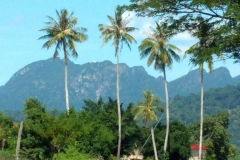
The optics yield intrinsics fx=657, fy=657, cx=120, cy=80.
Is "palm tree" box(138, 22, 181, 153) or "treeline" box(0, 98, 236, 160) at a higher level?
"palm tree" box(138, 22, 181, 153)

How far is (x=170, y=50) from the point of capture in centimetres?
7050

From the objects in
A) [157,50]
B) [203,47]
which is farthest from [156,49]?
[203,47]

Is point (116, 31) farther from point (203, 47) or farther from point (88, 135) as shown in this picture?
point (203, 47)

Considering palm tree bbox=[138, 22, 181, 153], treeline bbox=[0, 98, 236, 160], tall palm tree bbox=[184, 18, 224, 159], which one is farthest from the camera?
palm tree bbox=[138, 22, 181, 153]

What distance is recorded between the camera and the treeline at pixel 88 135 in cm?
5350

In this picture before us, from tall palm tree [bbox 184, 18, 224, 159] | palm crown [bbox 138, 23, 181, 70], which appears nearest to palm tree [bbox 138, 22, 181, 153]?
palm crown [bbox 138, 23, 181, 70]

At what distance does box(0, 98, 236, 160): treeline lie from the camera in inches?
2106

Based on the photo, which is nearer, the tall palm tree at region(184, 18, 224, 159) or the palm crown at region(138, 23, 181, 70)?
the tall palm tree at region(184, 18, 224, 159)

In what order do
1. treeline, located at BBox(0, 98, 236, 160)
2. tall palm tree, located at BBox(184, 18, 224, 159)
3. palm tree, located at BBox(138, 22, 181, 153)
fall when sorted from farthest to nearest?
palm tree, located at BBox(138, 22, 181, 153)
treeline, located at BBox(0, 98, 236, 160)
tall palm tree, located at BBox(184, 18, 224, 159)

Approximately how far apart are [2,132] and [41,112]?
7272 millimetres

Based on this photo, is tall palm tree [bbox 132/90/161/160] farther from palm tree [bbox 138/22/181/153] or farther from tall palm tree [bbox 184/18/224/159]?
tall palm tree [bbox 184/18/224/159]

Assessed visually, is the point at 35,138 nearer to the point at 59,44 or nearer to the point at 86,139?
the point at 86,139

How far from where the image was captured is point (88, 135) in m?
63.7

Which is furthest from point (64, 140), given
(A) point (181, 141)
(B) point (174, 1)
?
(B) point (174, 1)
